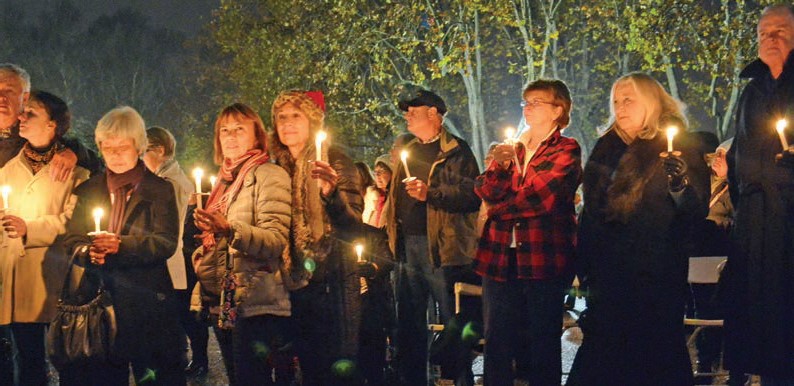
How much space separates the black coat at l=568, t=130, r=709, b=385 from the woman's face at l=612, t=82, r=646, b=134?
0.37ft

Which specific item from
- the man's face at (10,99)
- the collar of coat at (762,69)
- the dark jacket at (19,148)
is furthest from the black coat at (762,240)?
the man's face at (10,99)

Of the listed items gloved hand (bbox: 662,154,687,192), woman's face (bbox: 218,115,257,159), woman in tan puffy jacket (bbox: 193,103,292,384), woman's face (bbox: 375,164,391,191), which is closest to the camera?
gloved hand (bbox: 662,154,687,192)

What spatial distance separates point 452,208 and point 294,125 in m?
1.58

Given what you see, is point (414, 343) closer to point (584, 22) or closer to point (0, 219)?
point (0, 219)

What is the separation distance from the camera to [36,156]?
20.6 feet

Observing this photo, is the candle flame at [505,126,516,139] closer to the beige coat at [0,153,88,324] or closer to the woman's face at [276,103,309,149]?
the woman's face at [276,103,309,149]

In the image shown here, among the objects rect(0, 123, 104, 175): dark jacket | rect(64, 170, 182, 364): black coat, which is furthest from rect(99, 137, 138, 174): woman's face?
rect(0, 123, 104, 175): dark jacket

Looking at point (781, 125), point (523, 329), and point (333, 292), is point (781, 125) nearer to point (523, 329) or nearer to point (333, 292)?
point (523, 329)

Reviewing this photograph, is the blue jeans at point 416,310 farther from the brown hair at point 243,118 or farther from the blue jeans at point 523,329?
the brown hair at point 243,118

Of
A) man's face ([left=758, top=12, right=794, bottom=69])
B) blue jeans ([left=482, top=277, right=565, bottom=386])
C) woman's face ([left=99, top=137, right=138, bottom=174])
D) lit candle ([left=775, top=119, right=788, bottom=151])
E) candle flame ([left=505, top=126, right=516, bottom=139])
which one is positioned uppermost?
man's face ([left=758, top=12, right=794, bottom=69])

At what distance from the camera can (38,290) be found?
20.1 feet

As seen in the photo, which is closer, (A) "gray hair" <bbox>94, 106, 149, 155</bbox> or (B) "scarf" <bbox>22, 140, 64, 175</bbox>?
Answer: (A) "gray hair" <bbox>94, 106, 149, 155</bbox>

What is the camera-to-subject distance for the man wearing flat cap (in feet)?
22.5

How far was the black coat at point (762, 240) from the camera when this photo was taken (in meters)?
4.78
